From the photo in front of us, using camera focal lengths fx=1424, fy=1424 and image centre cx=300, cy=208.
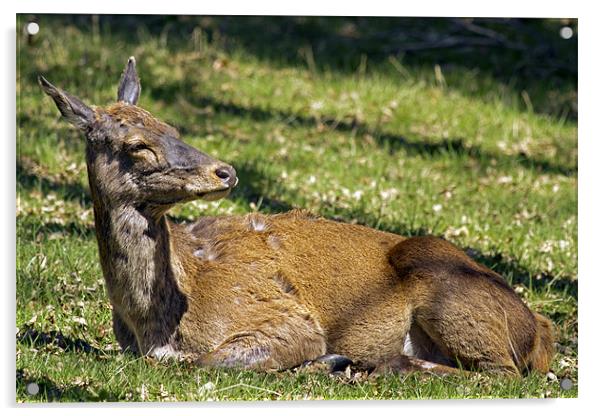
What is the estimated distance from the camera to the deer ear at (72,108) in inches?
228

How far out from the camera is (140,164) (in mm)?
5977

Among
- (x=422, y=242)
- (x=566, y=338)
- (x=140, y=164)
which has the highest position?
(x=140, y=164)

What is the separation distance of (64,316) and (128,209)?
947mm

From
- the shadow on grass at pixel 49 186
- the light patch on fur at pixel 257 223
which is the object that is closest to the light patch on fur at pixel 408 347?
the light patch on fur at pixel 257 223

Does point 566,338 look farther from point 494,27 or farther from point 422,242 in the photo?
point 494,27

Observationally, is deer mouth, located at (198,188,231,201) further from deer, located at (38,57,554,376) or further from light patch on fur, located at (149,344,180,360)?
light patch on fur, located at (149,344,180,360)

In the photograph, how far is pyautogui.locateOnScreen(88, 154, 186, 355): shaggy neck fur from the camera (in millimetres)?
6066

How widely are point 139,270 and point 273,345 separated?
27.2 inches

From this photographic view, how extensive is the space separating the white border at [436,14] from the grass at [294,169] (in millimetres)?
69

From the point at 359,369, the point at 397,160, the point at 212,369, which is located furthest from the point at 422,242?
the point at 397,160

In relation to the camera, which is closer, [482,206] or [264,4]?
[264,4]

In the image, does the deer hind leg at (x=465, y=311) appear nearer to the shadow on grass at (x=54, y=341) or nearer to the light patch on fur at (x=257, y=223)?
the light patch on fur at (x=257, y=223)

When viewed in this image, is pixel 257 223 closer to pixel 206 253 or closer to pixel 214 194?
pixel 206 253

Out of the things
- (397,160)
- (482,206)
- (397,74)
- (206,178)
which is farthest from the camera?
(397,74)
